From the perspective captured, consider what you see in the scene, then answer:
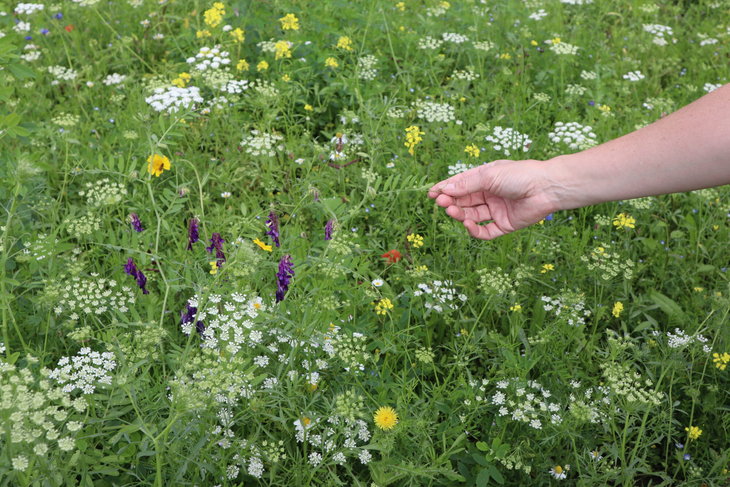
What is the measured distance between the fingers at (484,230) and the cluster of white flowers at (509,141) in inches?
35.6

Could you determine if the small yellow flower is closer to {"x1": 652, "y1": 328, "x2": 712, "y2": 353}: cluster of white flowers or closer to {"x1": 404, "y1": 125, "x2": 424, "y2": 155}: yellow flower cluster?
{"x1": 652, "y1": 328, "x2": 712, "y2": 353}: cluster of white flowers

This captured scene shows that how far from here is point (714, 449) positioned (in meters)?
2.50

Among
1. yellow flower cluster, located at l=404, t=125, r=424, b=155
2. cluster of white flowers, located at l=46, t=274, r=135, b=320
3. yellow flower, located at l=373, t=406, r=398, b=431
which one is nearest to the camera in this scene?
yellow flower, located at l=373, t=406, r=398, b=431

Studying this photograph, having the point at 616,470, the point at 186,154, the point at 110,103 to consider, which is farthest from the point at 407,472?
A: the point at 110,103

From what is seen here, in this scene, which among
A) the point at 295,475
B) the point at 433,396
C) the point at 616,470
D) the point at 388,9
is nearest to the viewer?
the point at 295,475

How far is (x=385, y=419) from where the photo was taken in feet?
6.57

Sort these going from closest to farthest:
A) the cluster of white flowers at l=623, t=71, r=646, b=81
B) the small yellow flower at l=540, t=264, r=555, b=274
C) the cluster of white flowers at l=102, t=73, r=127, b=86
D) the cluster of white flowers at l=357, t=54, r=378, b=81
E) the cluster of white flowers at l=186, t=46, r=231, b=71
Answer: the small yellow flower at l=540, t=264, r=555, b=274
the cluster of white flowers at l=186, t=46, r=231, b=71
the cluster of white flowers at l=357, t=54, r=378, b=81
the cluster of white flowers at l=102, t=73, r=127, b=86
the cluster of white flowers at l=623, t=71, r=646, b=81

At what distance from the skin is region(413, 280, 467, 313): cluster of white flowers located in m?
0.27

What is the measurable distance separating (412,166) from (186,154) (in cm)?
115

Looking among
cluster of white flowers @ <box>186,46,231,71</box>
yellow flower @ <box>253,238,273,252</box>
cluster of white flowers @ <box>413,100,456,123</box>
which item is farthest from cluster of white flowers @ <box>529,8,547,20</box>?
yellow flower @ <box>253,238,273,252</box>

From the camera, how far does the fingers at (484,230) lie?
2514mm

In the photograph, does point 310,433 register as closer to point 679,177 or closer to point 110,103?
point 679,177

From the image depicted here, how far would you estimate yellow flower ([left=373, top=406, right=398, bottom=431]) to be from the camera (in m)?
1.99

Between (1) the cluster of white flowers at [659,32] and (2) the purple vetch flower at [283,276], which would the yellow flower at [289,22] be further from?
(1) the cluster of white flowers at [659,32]
